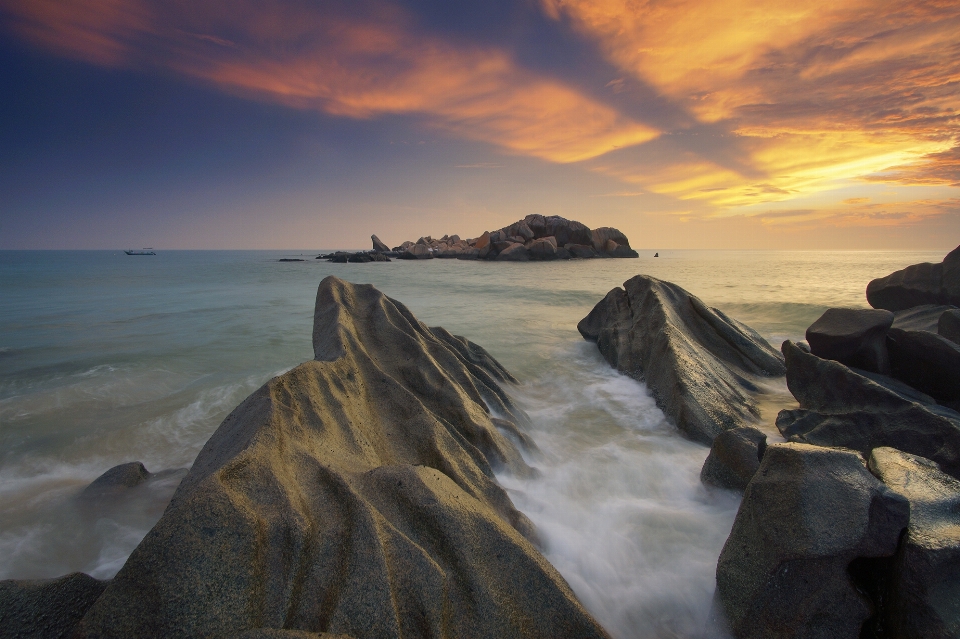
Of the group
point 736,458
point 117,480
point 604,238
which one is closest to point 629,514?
point 736,458

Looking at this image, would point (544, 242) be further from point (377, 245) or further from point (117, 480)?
point (117, 480)

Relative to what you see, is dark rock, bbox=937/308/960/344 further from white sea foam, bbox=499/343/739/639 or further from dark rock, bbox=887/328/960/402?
white sea foam, bbox=499/343/739/639

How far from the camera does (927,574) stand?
2.00 m

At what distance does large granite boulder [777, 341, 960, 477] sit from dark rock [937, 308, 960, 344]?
1.81 m

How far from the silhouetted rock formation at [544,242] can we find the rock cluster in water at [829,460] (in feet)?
144

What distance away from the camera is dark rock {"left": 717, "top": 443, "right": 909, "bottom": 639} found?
2178 millimetres

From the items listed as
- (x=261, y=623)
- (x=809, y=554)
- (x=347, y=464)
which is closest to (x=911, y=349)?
(x=809, y=554)

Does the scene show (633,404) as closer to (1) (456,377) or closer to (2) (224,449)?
(1) (456,377)

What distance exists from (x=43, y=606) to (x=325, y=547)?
1189 millimetres

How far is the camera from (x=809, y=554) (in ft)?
7.36

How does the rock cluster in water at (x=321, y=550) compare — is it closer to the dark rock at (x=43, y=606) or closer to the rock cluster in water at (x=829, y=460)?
the dark rock at (x=43, y=606)

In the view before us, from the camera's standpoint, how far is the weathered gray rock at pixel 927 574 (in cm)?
190

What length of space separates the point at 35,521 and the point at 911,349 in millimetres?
9305

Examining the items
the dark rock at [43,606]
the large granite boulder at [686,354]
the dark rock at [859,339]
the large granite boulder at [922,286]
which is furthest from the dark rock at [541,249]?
the dark rock at [43,606]
